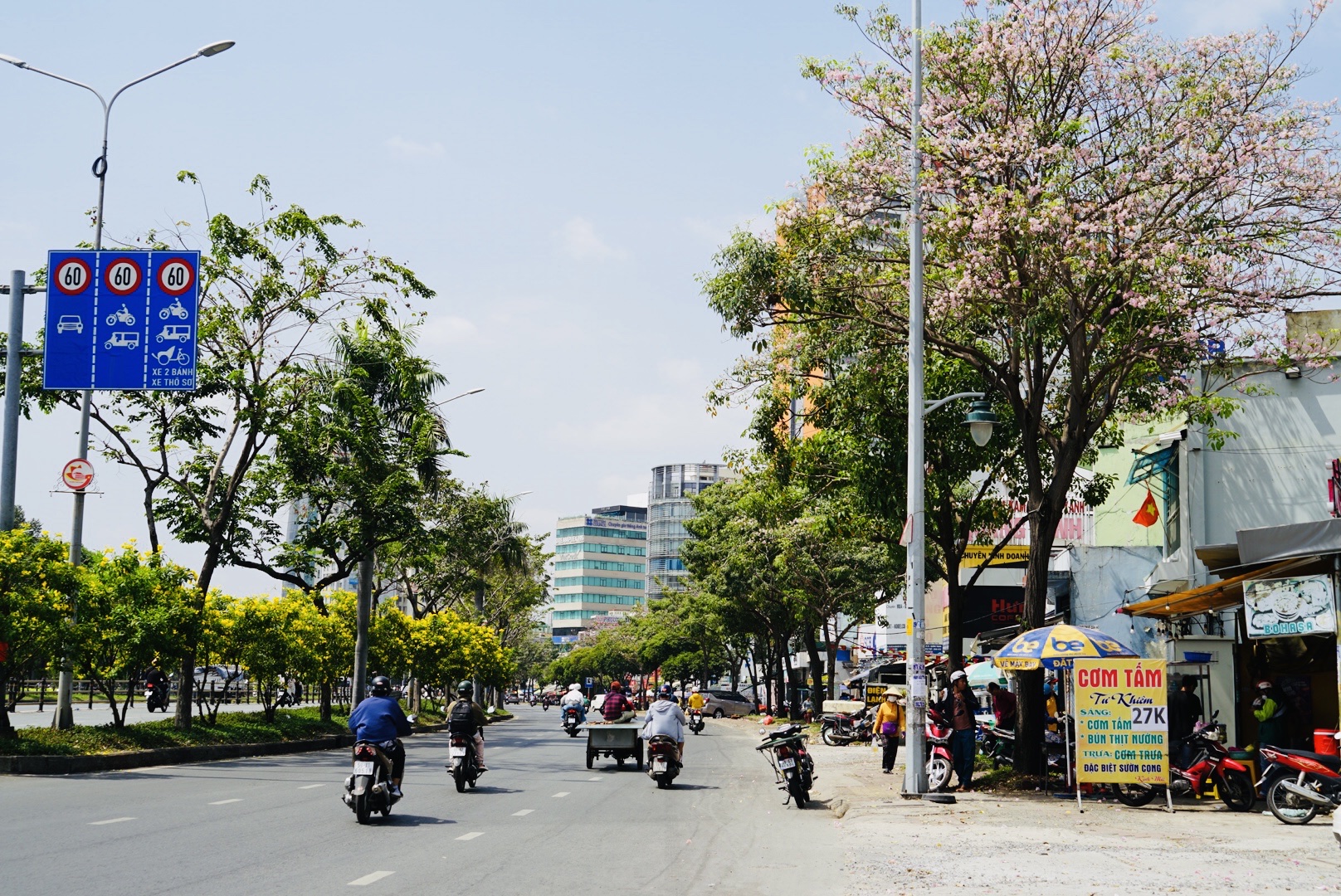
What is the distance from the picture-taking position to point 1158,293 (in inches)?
718

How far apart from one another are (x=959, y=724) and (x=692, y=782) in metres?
5.17

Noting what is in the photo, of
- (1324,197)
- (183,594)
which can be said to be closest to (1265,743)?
(1324,197)

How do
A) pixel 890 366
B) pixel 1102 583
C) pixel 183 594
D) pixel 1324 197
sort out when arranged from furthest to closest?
pixel 1102 583 < pixel 183 594 < pixel 890 366 < pixel 1324 197

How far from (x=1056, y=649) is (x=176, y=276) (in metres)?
16.2

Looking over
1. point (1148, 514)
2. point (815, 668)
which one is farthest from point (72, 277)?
point (815, 668)

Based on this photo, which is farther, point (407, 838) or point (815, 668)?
point (815, 668)

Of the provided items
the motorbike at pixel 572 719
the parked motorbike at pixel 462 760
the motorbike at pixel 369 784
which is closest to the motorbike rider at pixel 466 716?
the parked motorbike at pixel 462 760

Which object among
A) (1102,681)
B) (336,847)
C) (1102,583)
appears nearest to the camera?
(336,847)

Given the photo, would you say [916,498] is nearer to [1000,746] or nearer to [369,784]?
[369,784]

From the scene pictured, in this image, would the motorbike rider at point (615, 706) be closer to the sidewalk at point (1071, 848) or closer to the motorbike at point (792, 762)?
the sidewalk at point (1071, 848)

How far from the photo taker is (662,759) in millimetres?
20578

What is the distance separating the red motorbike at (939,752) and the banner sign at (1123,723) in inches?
131

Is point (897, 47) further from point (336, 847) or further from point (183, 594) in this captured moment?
point (183, 594)

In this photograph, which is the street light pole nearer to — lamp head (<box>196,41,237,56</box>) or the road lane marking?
lamp head (<box>196,41,237,56</box>)
